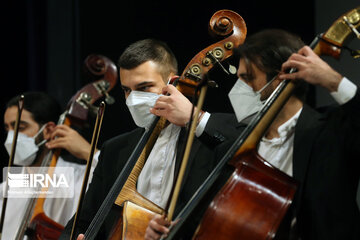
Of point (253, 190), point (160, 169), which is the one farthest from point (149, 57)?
point (253, 190)

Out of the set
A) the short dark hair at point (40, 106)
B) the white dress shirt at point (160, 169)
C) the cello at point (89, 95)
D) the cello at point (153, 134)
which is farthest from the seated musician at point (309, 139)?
the short dark hair at point (40, 106)

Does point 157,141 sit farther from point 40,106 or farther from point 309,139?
point 40,106

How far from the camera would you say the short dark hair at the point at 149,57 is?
232 cm

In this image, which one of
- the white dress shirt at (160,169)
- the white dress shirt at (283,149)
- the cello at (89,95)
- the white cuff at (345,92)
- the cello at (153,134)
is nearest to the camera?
the white cuff at (345,92)

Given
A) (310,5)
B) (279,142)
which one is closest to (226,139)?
(279,142)

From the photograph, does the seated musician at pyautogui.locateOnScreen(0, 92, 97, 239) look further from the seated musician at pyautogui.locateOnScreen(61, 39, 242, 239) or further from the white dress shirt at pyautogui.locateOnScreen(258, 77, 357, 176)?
the white dress shirt at pyautogui.locateOnScreen(258, 77, 357, 176)

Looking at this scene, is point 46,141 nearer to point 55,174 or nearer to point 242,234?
point 55,174

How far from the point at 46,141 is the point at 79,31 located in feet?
2.71

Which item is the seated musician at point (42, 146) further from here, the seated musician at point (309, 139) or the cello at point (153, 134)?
the seated musician at point (309, 139)

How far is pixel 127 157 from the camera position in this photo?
7.61 feet

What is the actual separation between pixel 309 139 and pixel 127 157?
85cm

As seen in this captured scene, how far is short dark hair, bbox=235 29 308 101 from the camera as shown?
1812 millimetres

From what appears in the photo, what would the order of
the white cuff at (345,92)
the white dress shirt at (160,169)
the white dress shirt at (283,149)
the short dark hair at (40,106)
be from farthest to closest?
the short dark hair at (40,106) < the white dress shirt at (160,169) < the white dress shirt at (283,149) < the white cuff at (345,92)

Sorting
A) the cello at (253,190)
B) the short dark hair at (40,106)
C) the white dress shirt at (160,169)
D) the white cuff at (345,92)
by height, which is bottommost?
the short dark hair at (40,106)
